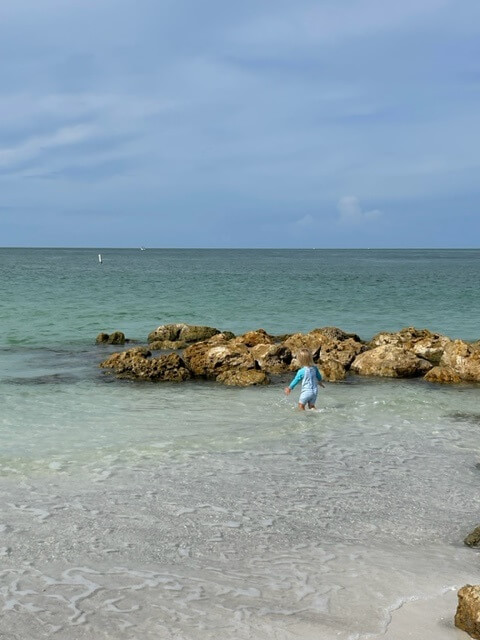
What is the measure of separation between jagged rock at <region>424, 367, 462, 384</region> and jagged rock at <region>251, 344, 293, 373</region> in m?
3.29

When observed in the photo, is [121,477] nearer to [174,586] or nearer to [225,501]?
[225,501]

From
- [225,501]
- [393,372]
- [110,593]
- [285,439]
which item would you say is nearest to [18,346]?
[393,372]

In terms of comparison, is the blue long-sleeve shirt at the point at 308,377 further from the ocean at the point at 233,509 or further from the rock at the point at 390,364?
the rock at the point at 390,364

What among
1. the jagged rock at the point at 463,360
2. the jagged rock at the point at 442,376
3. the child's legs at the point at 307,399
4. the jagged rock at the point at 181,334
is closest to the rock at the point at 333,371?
the jagged rock at the point at 442,376

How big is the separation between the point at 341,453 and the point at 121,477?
316 cm

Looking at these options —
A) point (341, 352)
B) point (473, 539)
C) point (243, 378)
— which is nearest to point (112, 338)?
point (341, 352)

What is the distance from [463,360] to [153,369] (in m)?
7.16

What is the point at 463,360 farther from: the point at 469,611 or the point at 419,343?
the point at 469,611

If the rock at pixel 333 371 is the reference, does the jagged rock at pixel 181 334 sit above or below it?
above

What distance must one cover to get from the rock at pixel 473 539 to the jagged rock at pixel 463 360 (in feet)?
31.6

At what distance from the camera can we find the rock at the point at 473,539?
6.80 meters

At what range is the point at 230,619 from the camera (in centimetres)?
535

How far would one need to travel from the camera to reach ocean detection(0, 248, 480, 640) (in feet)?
17.9

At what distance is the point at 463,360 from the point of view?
16.7 m
